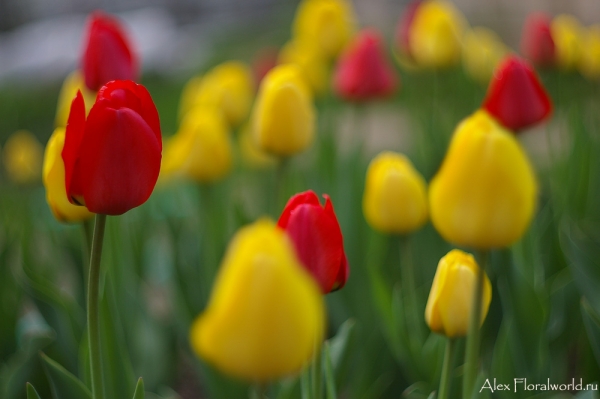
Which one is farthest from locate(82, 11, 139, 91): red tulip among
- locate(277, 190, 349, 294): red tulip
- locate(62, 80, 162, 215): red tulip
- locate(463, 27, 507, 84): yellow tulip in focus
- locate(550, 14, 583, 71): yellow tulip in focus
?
locate(463, 27, 507, 84): yellow tulip in focus

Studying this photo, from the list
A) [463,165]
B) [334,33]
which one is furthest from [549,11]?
[463,165]

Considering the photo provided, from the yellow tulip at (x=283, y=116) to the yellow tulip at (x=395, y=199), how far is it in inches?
6.8

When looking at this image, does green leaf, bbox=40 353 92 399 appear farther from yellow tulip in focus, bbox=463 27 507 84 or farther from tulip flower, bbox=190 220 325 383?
yellow tulip in focus, bbox=463 27 507 84

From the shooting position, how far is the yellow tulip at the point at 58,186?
552mm

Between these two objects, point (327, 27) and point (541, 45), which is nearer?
point (541, 45)

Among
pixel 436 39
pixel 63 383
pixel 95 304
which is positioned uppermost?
pixel 436 39

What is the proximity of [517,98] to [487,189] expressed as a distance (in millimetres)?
350

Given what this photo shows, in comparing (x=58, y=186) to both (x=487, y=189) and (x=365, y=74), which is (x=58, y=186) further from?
(x=365, y=74)

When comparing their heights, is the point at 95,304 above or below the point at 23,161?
above

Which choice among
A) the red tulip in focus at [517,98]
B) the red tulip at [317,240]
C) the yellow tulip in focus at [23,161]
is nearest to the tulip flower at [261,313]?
the red tulip at [317,240]

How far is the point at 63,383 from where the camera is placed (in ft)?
1.95

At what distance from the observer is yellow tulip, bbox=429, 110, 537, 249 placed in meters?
0.45

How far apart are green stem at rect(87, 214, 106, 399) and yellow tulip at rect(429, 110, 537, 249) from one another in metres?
0.26

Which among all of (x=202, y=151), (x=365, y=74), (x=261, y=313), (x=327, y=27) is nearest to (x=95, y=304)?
(x=261, y=313)
